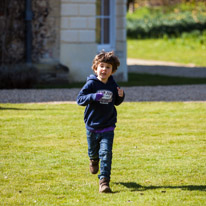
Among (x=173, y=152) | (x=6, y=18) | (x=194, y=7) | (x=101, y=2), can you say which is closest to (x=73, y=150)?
(x=173, y=152)

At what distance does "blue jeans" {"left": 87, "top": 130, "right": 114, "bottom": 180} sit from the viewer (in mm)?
5633

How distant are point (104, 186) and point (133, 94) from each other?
7803 mm

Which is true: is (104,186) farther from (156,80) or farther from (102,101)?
(156,80)

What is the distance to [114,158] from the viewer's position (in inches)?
276

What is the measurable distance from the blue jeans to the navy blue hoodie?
3.5 inches

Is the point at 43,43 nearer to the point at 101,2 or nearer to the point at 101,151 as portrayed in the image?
the point at 101,2

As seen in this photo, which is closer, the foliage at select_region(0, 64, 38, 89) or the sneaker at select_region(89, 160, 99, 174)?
the sneaker at select_region(89, 160, 99, 174)

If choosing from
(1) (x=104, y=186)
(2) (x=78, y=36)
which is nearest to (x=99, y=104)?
(1) (x=104, y=186)

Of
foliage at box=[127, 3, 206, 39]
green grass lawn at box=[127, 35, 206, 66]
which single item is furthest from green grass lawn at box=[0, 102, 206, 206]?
foliage at box=[127, 3, 206, 39]

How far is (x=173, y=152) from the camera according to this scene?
734 cm

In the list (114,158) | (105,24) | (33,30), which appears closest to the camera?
(114,158)

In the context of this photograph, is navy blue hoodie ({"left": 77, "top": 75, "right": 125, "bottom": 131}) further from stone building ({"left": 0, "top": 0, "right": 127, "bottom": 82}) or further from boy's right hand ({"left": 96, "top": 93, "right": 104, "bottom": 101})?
stone building ({"left": 0, "top": 0, "right": 127, "bottom": 82})

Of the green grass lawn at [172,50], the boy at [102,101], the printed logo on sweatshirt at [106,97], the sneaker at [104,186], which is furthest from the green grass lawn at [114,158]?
the green grass lawn at [172,50]

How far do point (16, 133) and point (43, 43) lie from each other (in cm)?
783
